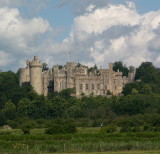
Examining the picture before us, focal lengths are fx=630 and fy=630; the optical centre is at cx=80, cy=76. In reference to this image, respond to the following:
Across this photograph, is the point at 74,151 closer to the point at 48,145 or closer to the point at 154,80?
the point at 48,145

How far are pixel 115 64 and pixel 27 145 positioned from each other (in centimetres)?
10105

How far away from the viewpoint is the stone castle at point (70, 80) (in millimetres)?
106750

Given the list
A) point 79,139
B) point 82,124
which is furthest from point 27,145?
point 82,124

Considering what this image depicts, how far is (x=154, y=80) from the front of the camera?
120m

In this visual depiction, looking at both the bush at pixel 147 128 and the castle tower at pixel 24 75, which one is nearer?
the bush at pixel 147 128

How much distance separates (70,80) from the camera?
107500mm

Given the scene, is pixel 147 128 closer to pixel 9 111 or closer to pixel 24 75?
pixel 9 111

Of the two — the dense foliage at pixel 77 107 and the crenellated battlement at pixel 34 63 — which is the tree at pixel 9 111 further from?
the crenellated battlement at pixel 34 63

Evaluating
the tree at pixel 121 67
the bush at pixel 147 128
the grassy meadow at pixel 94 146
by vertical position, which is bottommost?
the grassy meadow at pixel 94 146

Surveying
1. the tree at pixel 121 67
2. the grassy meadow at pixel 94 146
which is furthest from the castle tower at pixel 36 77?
the grassy meadow at pixel 94 146

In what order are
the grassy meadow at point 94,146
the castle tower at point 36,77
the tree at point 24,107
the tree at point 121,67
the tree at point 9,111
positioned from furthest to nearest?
1. the tree at point 121,67
2. the castle tower at point 36,77
3. the tree at point 24,107
4. the tree at point 9,111
5. the grassy meadow at point 94,146

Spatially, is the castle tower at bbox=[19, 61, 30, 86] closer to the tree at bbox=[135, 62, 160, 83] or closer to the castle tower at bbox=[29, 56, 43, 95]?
the castle tower at bbox=[29, 56, 43, 95]

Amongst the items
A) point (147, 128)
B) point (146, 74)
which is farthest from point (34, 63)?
point (147, 128)

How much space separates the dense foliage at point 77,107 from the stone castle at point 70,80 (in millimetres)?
2187
